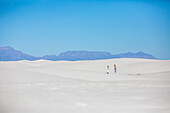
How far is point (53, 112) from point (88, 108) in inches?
18.6

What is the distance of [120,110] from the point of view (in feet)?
8.15

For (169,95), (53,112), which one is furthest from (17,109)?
(169,95)

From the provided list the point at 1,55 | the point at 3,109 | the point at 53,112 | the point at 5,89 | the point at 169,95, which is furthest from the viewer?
the point at 5,89

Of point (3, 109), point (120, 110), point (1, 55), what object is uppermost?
point (1, 55)

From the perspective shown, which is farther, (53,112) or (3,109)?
(53,112)

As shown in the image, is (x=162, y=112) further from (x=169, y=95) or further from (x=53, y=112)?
(x=53, y=112)

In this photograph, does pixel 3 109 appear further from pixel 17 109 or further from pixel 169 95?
pixel 169 95

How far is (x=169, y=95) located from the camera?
2582 mm

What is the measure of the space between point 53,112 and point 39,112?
6.6 inches

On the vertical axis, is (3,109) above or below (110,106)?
above

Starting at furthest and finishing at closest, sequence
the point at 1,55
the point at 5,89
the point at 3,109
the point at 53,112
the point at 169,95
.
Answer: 1. the point at 5,89
2. the point at 169,95
3. the point at 53,112
4. the point at 1,55
5. the point at 3,109

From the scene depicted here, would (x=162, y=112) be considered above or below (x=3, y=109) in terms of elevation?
below

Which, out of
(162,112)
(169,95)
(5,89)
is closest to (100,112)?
(162,112)

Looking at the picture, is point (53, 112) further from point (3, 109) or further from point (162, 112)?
point (162, 112)
